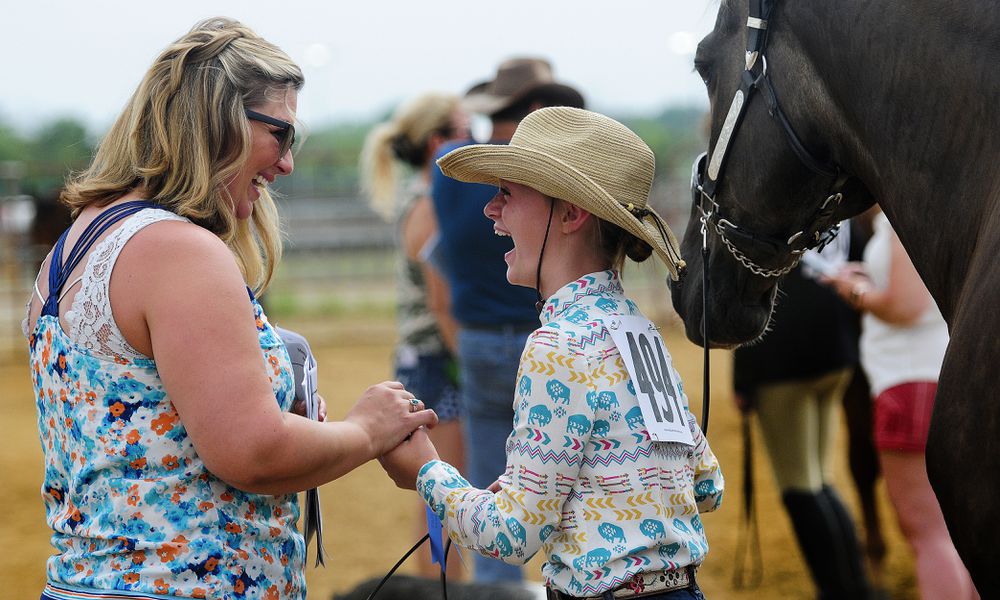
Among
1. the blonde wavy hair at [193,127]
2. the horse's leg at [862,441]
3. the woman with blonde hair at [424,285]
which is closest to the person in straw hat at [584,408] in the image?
the blonde wavy hair at [193,127]

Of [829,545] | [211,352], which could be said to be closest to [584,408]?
[211,352]

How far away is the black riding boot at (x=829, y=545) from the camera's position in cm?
423

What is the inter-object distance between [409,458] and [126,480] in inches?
19.9

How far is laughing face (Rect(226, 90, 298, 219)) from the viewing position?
1.93 m

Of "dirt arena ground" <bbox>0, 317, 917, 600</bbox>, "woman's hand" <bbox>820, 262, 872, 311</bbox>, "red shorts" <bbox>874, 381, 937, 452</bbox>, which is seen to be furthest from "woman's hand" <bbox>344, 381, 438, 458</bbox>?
"dirt arena ground" <bbox>0, 317, 917, 600</bbox>

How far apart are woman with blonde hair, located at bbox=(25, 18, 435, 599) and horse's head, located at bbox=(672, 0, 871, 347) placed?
91 cm

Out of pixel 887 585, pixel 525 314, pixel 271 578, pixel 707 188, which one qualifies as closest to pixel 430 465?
pixel 271 578

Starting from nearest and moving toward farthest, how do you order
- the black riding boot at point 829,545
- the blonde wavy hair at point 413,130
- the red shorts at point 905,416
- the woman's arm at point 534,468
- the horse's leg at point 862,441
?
the woman's arm at point 534,468, the red shorts at point 905,416, the black riding boot at point 829,545, the blonde wavy hair at point 413,130, the horse's leg at point 862,441

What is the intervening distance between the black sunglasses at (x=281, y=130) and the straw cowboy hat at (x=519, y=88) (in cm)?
187

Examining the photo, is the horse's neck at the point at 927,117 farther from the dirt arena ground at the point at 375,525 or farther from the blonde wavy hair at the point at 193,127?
the dirt arena ground at the point at 375,525

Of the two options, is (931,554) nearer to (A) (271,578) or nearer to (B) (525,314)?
(B) (525,314)

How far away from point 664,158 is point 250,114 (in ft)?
49.2

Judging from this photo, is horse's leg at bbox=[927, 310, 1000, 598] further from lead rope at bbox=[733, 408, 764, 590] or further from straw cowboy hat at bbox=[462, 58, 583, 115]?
lead rope at bbox=[733, 408, 764, 590]

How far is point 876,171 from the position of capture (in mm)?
2125
